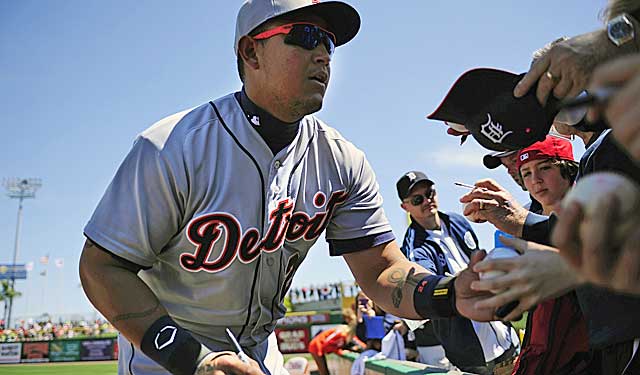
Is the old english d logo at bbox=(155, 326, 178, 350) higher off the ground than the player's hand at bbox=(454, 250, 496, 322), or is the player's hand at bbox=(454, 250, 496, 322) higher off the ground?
the player's hand at bbox=(454, 250, 496, 322)

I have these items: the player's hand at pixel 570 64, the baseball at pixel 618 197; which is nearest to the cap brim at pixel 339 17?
the player's hand at pixel 570 64

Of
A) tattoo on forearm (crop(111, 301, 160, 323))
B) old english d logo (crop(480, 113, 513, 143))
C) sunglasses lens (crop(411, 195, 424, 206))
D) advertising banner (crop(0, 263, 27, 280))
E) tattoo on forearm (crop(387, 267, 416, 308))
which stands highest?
old english d logo (crop(480, 113, 513, 143))

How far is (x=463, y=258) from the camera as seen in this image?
5.75 meters

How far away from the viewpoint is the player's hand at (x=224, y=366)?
2141 mm

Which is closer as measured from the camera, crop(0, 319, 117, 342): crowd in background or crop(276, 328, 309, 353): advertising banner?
crop(276, 328, 309, 353): advertising banner

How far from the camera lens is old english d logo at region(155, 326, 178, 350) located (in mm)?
2321

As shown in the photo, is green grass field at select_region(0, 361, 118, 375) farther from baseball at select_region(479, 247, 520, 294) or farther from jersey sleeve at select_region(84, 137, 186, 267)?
baseball at select_region(479, 247, 520, 294)

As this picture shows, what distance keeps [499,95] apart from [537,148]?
1.38 metres

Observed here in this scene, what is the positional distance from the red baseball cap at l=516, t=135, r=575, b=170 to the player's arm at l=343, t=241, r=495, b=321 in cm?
89

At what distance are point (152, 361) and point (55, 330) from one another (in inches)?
1774

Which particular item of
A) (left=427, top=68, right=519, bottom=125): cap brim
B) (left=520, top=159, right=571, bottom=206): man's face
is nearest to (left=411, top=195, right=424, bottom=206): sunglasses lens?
(left=520, top=159, right=571, bottom=206): man's face

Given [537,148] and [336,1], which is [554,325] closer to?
[537,148]

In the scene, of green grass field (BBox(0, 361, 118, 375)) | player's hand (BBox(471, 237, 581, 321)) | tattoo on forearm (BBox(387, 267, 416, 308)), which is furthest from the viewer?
green grass field (BBox(0, 361, 118, 375))

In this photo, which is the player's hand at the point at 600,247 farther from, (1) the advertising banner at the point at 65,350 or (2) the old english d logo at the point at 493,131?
(1) the advertising banner at the point at 65,350
